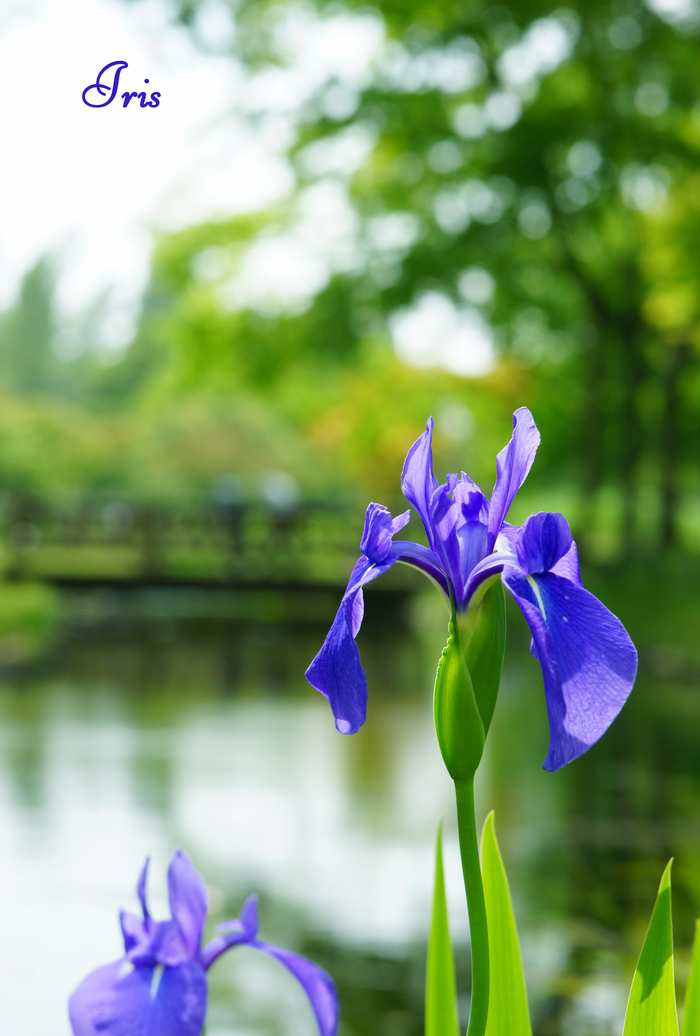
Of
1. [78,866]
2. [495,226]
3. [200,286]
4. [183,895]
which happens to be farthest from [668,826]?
[200,286]

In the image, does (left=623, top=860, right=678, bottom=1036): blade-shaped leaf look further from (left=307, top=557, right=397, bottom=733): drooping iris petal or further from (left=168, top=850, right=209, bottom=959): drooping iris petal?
(left=168, top=850, right=209, bottom=959): drooping iris petal

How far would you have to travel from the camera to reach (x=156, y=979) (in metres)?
0.85

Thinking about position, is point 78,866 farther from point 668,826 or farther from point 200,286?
point 200,286

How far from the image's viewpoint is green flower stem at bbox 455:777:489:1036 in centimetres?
72

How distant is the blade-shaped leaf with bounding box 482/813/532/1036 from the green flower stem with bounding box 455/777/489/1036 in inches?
6.8

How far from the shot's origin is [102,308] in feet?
156

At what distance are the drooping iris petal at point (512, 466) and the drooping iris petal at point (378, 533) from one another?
0.07 meters

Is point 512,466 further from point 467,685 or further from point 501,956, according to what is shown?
point 501,956

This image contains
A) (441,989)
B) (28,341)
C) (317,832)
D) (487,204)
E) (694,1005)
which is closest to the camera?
(694,1005)

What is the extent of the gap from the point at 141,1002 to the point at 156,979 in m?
0.03

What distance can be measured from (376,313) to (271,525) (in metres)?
5.00

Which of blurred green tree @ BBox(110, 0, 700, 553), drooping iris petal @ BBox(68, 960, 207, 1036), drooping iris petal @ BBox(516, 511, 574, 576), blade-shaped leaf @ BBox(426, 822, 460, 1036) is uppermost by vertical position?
blurred green tree @ BBox(110, 0, 700, 553)

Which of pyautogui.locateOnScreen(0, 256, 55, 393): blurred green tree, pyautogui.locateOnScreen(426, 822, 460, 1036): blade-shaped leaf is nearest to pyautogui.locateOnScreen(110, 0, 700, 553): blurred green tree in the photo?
pyautogui.locateOnScreen(426, 822, 460, 1036): blade-shaped leaf

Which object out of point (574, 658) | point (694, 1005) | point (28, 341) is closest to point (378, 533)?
point (574, 658)
